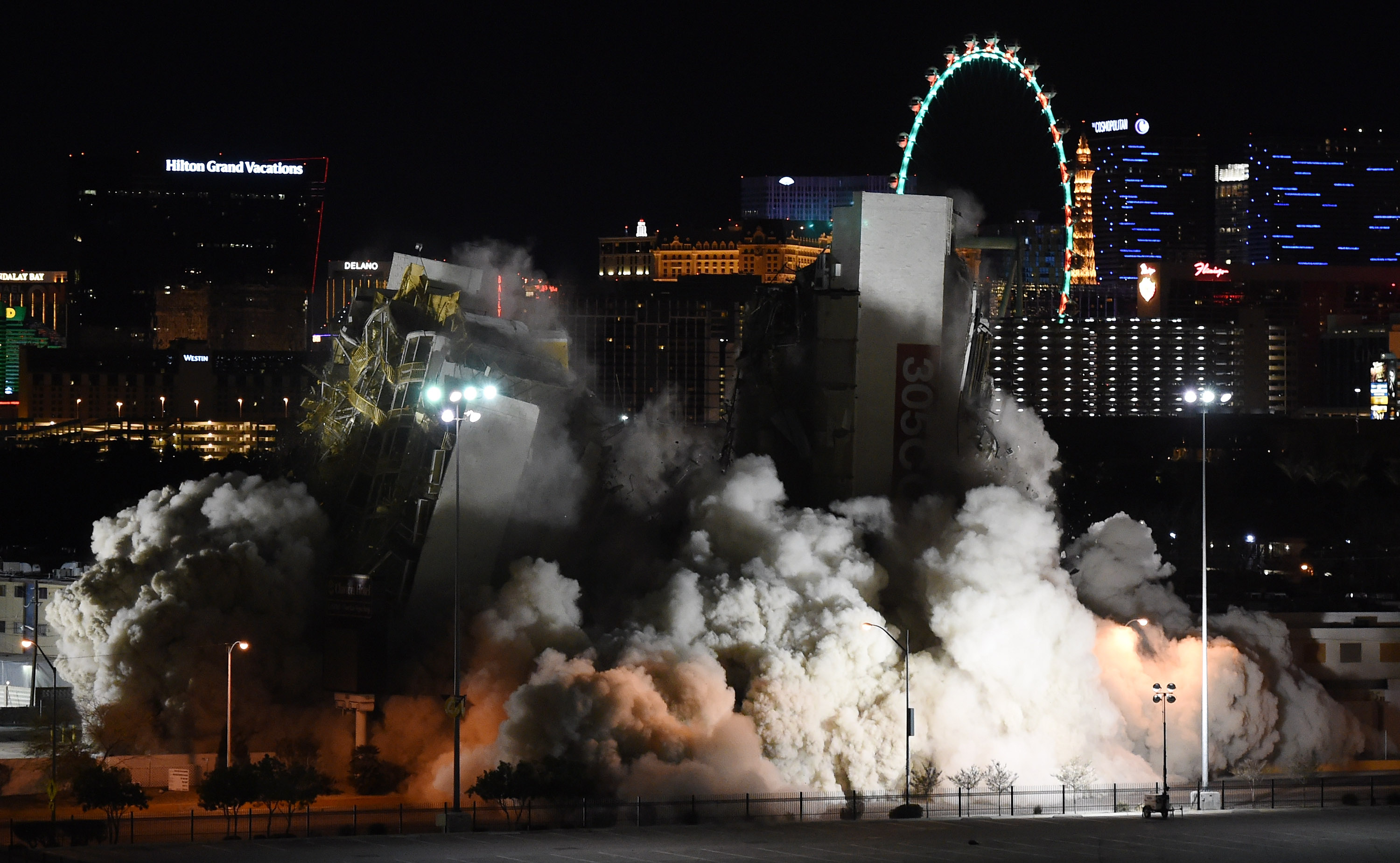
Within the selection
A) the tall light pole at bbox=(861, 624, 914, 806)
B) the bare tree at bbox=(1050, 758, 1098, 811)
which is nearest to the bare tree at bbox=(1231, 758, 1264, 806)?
the bare tree at bbox=(1050, 758, 1098, 811)

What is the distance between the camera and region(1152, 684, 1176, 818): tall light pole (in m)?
52.8

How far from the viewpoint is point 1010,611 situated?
60.1 m

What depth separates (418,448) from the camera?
2484 inches

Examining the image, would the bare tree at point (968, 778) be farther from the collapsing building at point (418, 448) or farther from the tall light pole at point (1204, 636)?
the collapsing building at point (418, 448)

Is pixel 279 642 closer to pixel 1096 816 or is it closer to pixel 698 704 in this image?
pixel 698 704

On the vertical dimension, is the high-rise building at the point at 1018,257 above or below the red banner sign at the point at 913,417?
above

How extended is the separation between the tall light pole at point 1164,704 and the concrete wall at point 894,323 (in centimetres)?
1216

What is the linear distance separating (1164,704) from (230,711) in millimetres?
28061

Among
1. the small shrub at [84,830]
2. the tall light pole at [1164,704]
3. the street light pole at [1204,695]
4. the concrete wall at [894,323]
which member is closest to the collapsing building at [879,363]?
the concrete wall at [894,323]

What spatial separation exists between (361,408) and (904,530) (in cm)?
1936

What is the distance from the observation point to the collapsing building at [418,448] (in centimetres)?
5984

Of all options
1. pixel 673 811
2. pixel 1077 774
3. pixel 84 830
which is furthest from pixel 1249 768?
pixel 84 830

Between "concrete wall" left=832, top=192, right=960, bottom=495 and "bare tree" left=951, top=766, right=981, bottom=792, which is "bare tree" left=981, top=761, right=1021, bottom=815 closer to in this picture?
"bare tree" left=951, top=766, right=981, bottom=792

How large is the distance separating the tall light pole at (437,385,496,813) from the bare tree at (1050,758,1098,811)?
60.5 feet
